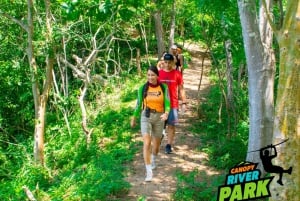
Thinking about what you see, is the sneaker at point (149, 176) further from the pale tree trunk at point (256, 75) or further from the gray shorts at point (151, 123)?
the pale tree trunk at point (256, 75)

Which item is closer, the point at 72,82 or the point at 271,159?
the point at 271,159

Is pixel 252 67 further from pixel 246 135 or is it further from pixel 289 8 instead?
pixel 246 135

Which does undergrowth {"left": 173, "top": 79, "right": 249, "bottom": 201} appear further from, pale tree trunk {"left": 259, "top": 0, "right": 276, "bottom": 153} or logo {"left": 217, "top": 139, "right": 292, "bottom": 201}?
logo {"left": 217, "top": 139, "right": 292, "bottom": 201}

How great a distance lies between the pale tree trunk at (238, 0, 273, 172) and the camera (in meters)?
5.69

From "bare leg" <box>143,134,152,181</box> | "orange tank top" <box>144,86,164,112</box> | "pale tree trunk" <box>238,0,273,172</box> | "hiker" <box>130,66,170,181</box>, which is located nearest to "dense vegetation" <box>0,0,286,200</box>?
"bare leg" <box>143,134,152,181</box>

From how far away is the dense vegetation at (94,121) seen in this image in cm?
650

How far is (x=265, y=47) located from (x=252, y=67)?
332 mm

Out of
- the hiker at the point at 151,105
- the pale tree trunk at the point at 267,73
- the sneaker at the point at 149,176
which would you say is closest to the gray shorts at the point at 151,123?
the hiker at the point at 151,105

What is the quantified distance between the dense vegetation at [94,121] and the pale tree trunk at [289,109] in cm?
207

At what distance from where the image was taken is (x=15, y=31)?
1184 centimetres

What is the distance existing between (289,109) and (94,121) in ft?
29.3

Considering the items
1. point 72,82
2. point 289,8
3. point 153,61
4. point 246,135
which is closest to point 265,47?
point 289,8

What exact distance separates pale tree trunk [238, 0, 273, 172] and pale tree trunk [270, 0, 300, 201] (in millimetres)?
1829

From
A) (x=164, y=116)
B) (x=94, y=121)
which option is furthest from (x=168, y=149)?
(x=94, y=121)
